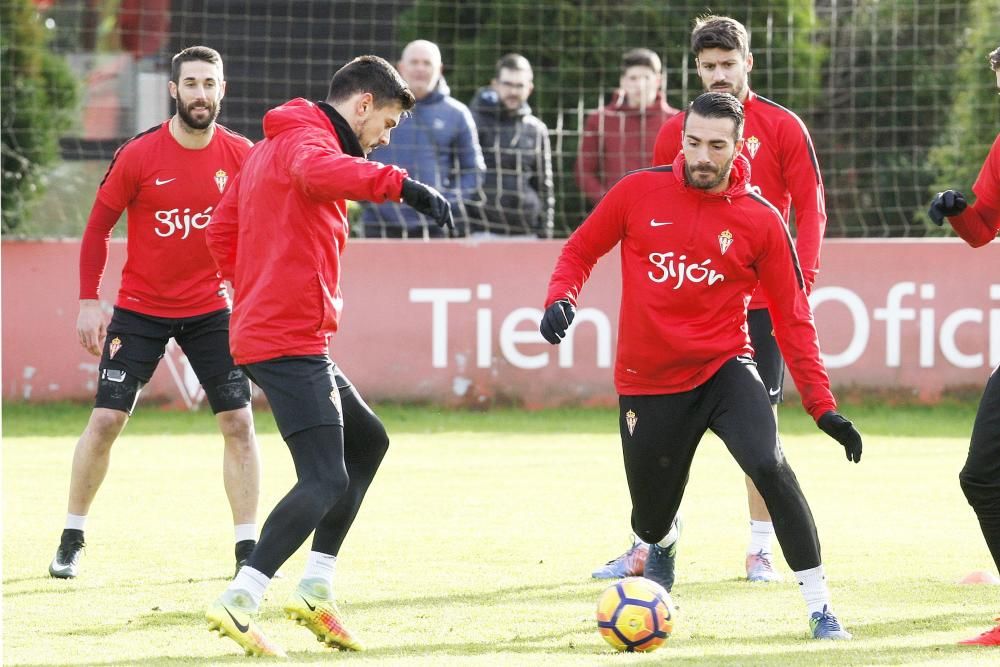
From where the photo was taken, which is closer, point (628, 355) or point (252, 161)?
point (252, 161)

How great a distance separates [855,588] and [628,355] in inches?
60.5

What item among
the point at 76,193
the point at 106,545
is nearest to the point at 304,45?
the point at 76,193

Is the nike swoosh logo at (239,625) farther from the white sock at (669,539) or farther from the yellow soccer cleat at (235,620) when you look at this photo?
the white sock at (669,539)

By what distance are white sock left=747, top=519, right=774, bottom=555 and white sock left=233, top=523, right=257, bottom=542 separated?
2.12 meters

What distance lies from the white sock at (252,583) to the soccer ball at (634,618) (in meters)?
1.15

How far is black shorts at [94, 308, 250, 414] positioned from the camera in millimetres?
7336

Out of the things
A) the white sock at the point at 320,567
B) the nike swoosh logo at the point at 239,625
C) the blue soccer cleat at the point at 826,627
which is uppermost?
the white sock at the point at 320,567

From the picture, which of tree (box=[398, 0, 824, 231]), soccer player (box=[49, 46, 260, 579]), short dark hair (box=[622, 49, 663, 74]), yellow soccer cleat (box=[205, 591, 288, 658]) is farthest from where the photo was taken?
tree (box=[398, 0, 824, 231])

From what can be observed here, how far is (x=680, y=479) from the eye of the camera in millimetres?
6184

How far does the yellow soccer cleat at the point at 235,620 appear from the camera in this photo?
536 centimetres

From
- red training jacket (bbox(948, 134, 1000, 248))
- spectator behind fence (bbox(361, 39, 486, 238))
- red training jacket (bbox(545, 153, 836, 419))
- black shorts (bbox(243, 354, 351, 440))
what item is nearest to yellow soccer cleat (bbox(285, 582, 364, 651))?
black shorts (bbox(243, 354, 351, 440))

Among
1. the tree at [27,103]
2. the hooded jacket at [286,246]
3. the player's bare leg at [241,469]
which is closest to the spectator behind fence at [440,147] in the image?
the tree at [27,103]

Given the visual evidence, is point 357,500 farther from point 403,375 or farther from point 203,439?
point 403,375

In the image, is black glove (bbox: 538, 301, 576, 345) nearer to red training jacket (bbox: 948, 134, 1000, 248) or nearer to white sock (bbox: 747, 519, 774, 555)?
red training jacket (bbox: 948, 134, 1000, 248)
